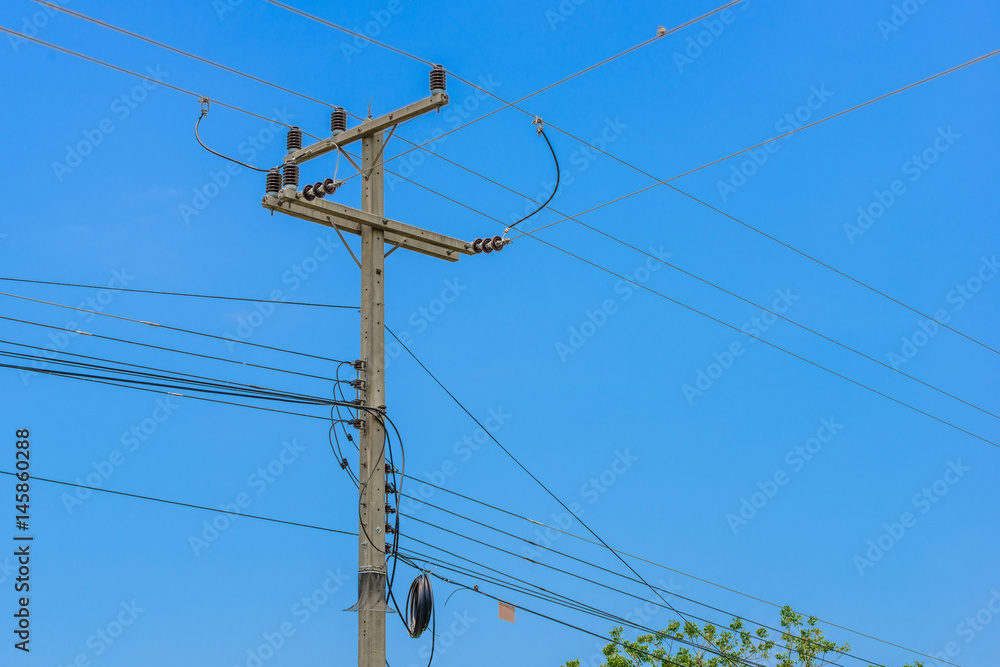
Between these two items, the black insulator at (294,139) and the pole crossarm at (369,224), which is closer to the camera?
the pole crossarm at (369,224)

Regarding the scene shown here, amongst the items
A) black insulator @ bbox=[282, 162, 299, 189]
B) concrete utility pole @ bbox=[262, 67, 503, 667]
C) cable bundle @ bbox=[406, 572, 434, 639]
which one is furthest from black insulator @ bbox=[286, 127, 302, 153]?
cable bundle @ bbox=[406, 572, 434, 639]

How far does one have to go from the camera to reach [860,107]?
14.1 metres

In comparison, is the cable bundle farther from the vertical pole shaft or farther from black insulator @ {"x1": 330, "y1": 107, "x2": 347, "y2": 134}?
black insulator @ {"x1": 330, "y1": 107, "x2": 347, "y2": 134}

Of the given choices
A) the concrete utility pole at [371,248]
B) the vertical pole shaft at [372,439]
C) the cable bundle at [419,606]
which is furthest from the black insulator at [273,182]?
the cable bundle at [419,606]

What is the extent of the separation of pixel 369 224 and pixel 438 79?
86.1 inches

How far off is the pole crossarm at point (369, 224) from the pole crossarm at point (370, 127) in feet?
3.06

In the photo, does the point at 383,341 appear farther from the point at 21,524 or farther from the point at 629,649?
the point at 629,649

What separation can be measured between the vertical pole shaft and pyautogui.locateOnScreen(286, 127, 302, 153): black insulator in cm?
92

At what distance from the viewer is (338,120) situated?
15.0 m

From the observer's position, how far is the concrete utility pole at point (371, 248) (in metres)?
13.2

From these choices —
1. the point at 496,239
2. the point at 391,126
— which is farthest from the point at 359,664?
the point at 391,126

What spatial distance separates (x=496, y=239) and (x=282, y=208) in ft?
10.2

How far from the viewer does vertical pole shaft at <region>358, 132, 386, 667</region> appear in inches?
512

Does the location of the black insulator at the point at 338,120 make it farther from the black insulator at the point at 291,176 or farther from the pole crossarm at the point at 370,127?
the black insulator at the point at 291,176
